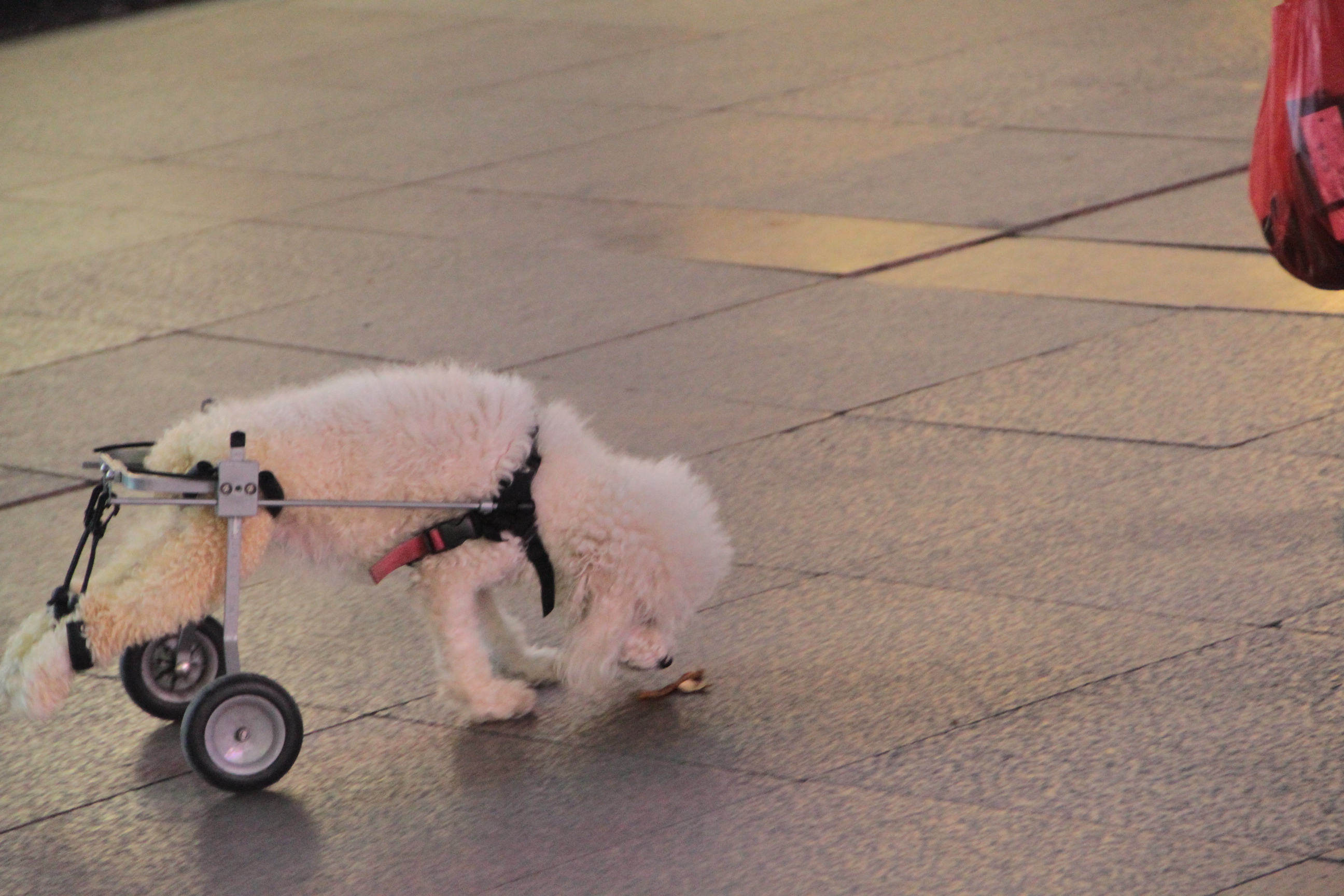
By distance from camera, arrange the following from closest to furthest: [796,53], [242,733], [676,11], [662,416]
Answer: [242,733] → [662,416] → [796,53] → [676,11]

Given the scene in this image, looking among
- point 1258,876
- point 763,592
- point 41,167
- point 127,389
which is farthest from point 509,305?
point 41,167

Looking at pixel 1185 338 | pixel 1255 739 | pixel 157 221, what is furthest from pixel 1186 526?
pixel 157 221

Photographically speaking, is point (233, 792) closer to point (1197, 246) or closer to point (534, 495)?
point (534, 495)

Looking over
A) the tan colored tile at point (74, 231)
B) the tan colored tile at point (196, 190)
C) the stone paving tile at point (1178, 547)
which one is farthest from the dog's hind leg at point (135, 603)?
the tan colored tile at point (196, 190)

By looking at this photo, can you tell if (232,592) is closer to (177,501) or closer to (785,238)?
(177,501)

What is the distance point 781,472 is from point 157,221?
16.5ft

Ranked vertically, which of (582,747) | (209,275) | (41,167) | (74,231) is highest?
(41,167)

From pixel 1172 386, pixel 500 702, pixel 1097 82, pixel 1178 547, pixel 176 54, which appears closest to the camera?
pixel 500 702

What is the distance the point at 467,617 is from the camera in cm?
395

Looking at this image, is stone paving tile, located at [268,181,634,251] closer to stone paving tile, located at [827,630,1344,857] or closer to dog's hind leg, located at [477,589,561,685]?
dog's hind leg, located at [477,589,561,685]

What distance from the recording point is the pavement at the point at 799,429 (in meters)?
3.59

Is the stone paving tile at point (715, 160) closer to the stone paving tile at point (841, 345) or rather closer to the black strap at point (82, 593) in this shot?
the stone paving tile at point (841, 345)

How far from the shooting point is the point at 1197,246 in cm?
695

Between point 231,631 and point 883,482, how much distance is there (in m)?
2.13
